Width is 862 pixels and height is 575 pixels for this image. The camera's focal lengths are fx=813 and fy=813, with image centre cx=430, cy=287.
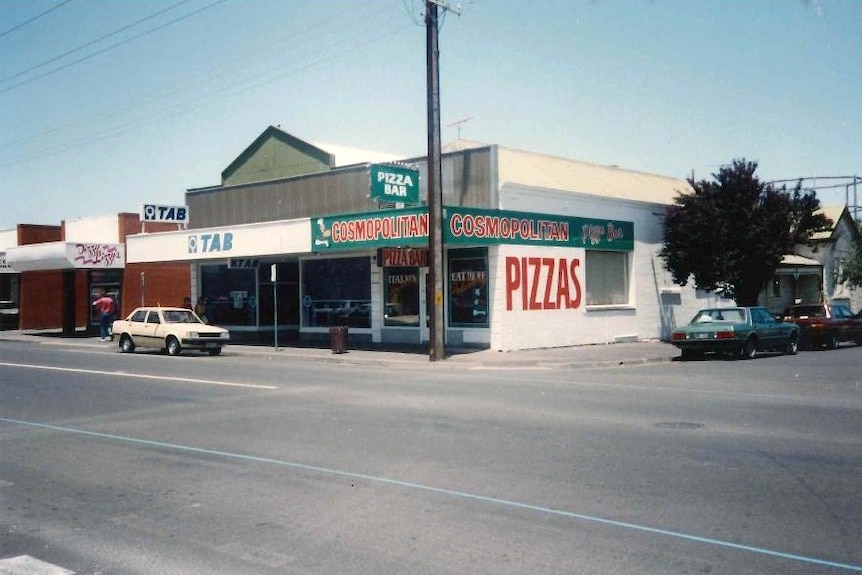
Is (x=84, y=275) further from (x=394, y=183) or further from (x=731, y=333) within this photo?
(x=731, y=333)

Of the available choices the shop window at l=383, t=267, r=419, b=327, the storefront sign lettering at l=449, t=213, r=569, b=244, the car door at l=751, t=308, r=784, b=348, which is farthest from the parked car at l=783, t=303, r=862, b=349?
the shop window at l=383, t=267, r=419, b=327

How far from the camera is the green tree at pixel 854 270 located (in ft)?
139

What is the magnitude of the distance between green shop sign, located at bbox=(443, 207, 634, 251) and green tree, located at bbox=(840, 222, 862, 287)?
19.3 m

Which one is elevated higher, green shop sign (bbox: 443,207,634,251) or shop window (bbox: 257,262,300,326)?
green shop sign (bbox: 443,207,634,251)

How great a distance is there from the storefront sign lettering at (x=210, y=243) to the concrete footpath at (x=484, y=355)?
3.65 meters

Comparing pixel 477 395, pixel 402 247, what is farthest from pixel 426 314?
pixel 477 395

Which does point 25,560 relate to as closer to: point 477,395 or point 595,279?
point 477,395

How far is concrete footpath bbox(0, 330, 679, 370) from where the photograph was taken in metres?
21.5

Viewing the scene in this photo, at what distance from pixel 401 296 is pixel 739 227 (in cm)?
1223

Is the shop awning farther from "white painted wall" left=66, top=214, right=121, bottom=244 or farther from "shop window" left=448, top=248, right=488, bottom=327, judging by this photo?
"shop window" left=448, top=248, right=488, bottom=327

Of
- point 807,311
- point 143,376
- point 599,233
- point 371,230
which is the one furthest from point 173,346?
point 807,311

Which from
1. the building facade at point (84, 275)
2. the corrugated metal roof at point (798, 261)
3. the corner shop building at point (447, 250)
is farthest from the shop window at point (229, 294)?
the corrugated metal roof at point (798, 261)

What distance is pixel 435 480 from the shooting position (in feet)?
25.5

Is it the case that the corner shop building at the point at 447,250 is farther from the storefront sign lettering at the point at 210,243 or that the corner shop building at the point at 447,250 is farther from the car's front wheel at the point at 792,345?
the car's front wheel at the point at 792,345
